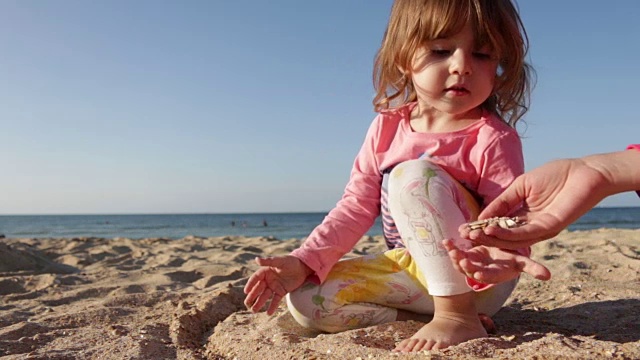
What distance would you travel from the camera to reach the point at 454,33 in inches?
70.7

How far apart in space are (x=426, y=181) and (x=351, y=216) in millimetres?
506

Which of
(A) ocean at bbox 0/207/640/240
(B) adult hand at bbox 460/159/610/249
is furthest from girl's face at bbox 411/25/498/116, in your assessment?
(A) ocean at bbox 0/207/640/240

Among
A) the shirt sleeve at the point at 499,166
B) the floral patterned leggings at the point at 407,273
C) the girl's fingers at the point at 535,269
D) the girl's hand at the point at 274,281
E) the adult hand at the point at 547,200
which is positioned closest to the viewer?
the girl's fingers at the point at 535,269

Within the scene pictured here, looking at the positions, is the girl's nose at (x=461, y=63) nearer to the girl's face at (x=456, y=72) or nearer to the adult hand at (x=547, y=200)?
the girl's face at (x=456, y=72)

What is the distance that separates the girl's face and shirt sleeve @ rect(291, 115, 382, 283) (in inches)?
13.6

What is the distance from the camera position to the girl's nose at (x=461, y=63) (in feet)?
5.75

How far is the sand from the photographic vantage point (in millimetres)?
1410

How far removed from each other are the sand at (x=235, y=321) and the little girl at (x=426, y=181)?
13 centimetres

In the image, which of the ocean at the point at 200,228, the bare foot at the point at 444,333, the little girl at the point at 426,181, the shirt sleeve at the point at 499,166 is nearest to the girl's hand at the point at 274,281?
the little girl at the point at 426,181

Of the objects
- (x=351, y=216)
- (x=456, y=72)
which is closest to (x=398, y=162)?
(x=351, y=216)

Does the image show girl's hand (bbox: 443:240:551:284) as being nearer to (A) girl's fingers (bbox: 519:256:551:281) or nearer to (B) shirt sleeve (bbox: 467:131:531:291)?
(A) girl's fingers (bbox: 519:256:551:281)

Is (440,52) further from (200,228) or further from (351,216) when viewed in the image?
(200,228)

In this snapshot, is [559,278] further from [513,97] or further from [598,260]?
[513,97]

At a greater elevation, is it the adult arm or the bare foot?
the adult arm
